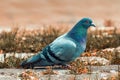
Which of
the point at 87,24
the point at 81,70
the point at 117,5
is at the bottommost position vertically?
the point at 81,70

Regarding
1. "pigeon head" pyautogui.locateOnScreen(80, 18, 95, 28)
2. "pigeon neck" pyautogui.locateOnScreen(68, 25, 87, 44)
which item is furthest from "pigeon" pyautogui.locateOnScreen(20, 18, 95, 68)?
"pigeon head" pyautogui.locateOnScreen(80, 18, 95, 28)

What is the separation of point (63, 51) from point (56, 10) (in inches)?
1167

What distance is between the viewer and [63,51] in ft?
30.0

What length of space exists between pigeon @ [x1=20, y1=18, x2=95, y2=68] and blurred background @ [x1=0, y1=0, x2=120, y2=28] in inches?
961

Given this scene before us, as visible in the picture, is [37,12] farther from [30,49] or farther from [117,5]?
[30,49]

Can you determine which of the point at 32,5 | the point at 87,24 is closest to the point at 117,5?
the point at 32,5

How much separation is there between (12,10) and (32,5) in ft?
8.47

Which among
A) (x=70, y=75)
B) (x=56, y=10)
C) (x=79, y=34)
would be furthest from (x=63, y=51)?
(x=56, y=10)

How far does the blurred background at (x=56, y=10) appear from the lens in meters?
35.4

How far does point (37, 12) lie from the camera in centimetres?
3831

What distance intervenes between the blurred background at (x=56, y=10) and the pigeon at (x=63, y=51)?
24.4 meters

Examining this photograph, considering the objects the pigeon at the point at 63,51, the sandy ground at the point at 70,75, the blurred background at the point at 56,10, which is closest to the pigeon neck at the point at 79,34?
the pigeon at the point at 63,51

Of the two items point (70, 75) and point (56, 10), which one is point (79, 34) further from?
point (56, 10)

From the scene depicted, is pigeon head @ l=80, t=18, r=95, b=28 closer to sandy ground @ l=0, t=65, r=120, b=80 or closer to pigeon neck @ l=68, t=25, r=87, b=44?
pigeon neck @ l=68, t=25, r=87, b=44
